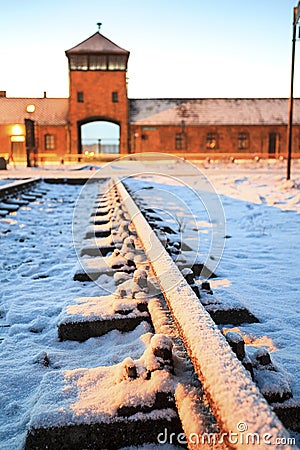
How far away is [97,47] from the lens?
3859 cm

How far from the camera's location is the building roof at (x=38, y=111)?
39500 mm

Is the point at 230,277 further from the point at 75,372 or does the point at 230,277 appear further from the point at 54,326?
the point at 75,372

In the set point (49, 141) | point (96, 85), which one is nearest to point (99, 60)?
point (96, 85)

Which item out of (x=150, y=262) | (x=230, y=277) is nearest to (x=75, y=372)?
(x=150, y=262)

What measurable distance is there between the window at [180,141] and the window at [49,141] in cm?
1128

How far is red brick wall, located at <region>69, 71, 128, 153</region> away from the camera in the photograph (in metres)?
38.3

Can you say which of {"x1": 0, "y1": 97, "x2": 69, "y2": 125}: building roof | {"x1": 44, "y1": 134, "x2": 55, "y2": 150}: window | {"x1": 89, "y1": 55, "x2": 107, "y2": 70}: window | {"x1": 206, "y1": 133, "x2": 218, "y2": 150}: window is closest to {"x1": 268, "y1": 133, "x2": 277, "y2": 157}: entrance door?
{"x1": 206, "y1": 133, "x2": 218, "y2": 150}: window

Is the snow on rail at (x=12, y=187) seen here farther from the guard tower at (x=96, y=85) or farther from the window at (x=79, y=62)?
the window at (x=79, y=62)

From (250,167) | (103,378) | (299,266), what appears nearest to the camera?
(103,378)

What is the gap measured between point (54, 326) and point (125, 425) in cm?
117

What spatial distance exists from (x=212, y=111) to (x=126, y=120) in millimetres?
8538

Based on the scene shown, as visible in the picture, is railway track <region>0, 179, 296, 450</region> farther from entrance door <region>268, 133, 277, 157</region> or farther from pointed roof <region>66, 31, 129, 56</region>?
entrance door <region>268, 133, 277, 157</region>

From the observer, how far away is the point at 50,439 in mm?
1304

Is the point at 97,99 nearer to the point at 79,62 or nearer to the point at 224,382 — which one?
the point at 79,62
